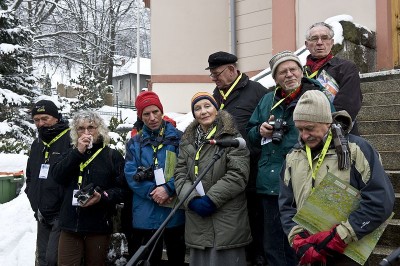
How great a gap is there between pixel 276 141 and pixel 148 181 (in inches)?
48.4

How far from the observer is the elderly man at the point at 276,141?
3576mm

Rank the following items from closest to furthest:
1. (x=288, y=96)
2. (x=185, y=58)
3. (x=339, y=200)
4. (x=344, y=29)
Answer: (x=339, y=200) → (x=288, y=96) → (x=344, y=29) → (x=185, y=58)

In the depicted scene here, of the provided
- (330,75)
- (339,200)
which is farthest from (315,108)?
(330,75)

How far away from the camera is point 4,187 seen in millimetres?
9703

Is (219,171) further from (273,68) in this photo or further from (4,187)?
(4,187)

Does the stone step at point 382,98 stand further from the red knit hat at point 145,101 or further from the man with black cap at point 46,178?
the man with black cap at point 46,178

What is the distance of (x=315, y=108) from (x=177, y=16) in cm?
1204

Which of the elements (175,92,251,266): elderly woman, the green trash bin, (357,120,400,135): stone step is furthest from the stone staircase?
the green trash bin

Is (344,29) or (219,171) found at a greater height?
(344,29)

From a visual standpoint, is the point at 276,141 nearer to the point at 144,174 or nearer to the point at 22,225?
the point at 144,174

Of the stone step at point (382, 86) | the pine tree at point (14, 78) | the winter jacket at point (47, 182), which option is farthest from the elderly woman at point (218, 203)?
the pine tree at point (14, 78)

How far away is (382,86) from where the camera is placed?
632 centimetres

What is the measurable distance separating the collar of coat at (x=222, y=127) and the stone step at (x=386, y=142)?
204cm

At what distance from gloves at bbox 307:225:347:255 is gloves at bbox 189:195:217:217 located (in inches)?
38.1
